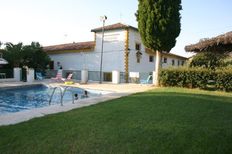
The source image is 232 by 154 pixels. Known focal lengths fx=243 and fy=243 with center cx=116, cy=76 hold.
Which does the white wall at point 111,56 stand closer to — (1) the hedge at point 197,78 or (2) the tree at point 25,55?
(2) the tree at point 25,55

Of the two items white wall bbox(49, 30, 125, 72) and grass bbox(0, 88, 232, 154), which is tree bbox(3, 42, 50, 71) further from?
grass bbox(0, 88, 232, 154)

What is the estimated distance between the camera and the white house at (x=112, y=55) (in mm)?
24656

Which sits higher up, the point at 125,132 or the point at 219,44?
the point at 219,44

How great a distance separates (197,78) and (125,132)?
11.3m

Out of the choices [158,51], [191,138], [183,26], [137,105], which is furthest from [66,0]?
[191,138]

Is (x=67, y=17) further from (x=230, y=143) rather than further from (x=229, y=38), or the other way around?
(x=230, y=143)

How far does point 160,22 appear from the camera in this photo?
17328mm

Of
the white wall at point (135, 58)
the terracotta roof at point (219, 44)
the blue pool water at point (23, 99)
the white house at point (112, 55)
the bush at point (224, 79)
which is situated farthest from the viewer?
the white wall at point (135, 58)

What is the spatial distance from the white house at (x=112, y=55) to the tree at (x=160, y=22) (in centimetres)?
595

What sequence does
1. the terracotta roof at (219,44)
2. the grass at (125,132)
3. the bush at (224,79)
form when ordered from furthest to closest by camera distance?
the bush at (224,79) → the terracotta roof at (219,44) → the grass at (125,132)

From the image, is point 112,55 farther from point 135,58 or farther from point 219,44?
point 219,44

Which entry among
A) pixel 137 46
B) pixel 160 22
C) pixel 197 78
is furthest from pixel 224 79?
pixel 137 46

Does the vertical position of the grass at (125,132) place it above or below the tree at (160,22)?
below

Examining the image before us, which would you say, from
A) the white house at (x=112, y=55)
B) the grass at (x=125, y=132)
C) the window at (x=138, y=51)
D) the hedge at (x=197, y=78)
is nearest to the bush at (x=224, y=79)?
the hedge at (x=197, y=78)
